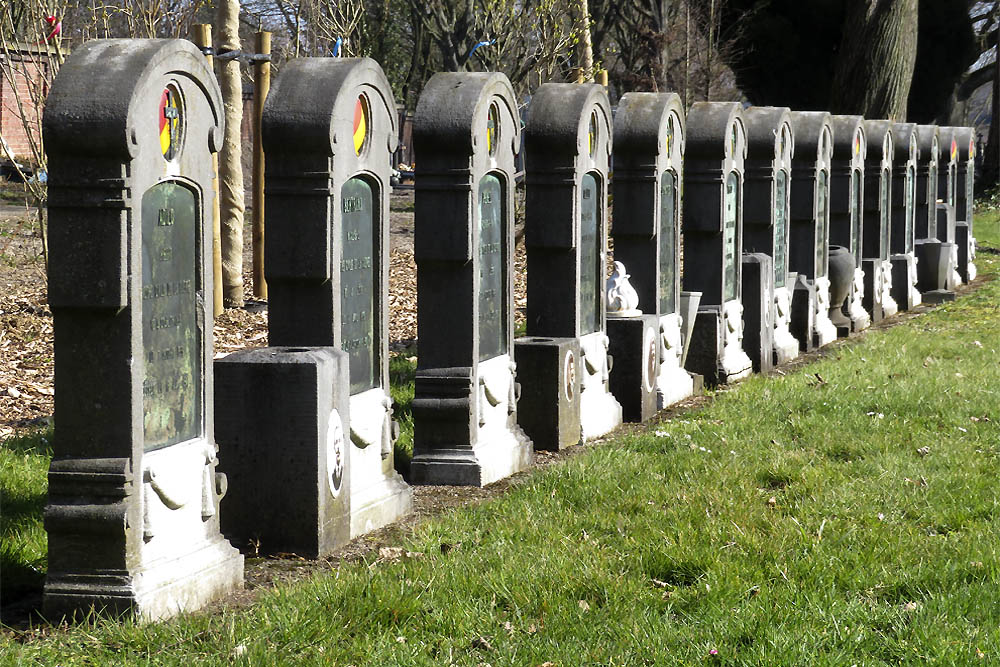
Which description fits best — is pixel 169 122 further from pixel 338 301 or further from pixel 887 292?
pixel 887 292

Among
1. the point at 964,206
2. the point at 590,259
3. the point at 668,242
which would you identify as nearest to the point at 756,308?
the point at 668,242

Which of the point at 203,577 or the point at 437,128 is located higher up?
the point at 437,128

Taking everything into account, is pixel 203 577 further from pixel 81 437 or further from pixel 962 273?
pixel 962 273

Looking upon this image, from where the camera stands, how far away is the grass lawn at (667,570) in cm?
477

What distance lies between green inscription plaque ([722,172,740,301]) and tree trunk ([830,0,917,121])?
9.66m

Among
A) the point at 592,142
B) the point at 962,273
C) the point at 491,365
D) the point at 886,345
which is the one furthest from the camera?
the point at 962,273

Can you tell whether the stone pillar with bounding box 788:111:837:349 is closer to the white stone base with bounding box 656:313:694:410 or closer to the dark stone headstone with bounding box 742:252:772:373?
the dark stone headstone with bounding box 742:252:772:373

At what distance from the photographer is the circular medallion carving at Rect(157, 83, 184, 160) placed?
512 cm

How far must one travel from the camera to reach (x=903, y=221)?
17391mm

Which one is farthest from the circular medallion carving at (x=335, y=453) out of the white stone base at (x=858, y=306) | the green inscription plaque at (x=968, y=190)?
the green inscription plaque at (x=968, y=190)

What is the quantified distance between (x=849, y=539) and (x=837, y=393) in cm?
409

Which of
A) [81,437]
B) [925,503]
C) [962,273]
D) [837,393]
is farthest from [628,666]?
[962,273]

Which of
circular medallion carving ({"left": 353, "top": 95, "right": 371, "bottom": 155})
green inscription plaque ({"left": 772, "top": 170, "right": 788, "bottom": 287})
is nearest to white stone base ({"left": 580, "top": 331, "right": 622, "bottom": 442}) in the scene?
circular medallion carving ({"left": 353, "top": 95, "right": 371, "bottom": 155})

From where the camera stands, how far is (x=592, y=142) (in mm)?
8953
